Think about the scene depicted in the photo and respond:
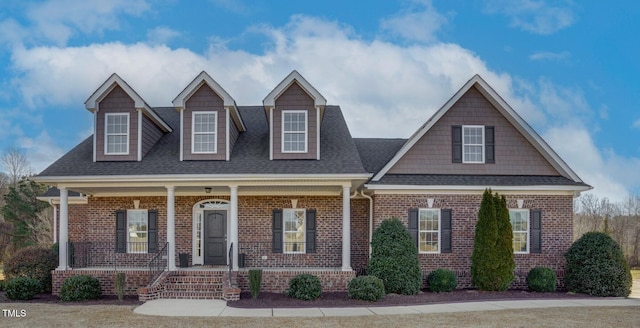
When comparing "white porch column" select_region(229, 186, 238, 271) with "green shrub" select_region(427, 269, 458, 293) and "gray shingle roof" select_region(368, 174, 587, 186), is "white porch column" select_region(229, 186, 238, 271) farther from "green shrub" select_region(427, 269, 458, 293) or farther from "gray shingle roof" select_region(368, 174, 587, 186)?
"green shrub" select_region(427, 269, 458, 293)

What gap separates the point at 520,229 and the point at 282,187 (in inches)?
332

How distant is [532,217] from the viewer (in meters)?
18.4

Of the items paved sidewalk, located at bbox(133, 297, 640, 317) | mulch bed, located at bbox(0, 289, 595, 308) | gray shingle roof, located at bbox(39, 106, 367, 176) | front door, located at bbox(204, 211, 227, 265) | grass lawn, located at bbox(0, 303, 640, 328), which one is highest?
gray shingle roof, located at bbox(39, 106, 367, 176)

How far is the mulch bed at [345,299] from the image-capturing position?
48.0ft

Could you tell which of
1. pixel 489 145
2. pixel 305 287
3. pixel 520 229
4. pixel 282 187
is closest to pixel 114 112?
pixel 282 187

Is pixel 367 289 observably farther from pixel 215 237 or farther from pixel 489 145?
pixel 489 145

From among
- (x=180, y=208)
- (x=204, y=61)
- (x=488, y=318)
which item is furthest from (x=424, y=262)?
(x=204, y=61)

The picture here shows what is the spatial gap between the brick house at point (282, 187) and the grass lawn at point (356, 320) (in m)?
3.69

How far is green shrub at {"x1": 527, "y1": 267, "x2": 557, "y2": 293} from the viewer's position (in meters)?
17.4

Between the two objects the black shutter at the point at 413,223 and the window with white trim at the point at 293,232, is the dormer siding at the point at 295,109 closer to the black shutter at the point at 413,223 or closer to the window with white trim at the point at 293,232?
the window with white trim at the point at 293,232

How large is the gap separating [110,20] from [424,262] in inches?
512

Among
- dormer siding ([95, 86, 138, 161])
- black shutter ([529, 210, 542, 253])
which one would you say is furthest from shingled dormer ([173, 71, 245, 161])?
black shutter ([529, 210, 542, 253])

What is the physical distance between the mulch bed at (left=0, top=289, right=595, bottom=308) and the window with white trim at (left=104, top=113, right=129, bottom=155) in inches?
193

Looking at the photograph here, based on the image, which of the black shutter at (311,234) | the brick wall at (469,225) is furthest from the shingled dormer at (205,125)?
the brick wall at (469,225)
